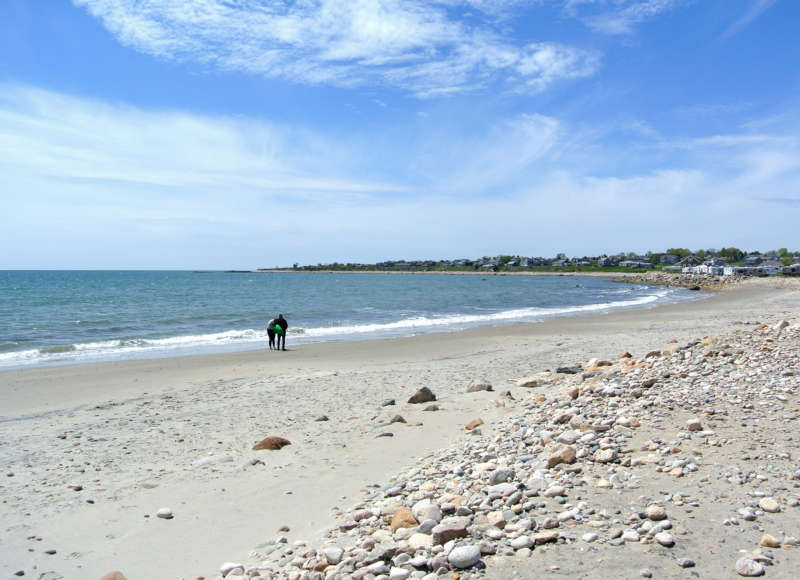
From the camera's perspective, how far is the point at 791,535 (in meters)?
4.01

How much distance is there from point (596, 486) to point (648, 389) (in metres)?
3.79

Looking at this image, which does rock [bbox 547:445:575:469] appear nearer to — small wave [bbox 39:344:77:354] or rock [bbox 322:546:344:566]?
rock [bbox 322:546:344:566]

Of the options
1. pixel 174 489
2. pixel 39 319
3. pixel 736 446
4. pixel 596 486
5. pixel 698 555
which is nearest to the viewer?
pixel 698 555

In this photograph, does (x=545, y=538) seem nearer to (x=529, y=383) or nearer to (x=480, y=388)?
(x=480, y=388)

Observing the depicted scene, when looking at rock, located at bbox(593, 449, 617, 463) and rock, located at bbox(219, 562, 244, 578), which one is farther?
rock, located at bbox(593, 449, 617, 463)

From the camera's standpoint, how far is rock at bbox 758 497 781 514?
172 inches

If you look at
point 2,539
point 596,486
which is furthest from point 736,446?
point 2,539

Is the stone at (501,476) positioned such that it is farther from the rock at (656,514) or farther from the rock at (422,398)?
the rock at (422,398)

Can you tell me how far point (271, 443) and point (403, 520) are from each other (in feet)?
14.6

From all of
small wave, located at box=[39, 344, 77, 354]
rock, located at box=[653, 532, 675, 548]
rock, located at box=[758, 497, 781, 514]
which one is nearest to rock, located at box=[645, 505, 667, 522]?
rock, located at box=[653, 532, 675, 548]

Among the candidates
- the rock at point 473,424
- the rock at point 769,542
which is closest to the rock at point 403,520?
the rock at point 769,542

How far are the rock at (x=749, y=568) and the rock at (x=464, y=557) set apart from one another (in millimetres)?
1734

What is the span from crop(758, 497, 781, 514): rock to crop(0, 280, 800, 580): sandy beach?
0.98ft

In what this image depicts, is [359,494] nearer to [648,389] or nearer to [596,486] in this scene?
[596,486]
